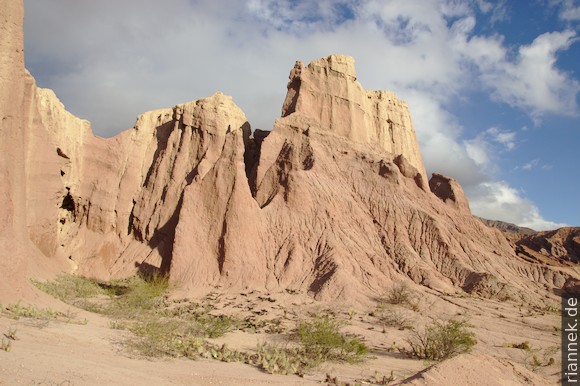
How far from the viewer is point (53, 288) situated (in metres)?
16.9

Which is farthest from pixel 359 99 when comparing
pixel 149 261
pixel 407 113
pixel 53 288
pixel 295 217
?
pixel 53 288

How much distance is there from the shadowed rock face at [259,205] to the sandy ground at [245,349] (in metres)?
4.13

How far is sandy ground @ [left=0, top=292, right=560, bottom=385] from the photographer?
5848 millimetres

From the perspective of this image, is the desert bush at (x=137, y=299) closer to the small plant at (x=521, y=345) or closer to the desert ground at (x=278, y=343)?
the desert ground at (x=278, y=343)

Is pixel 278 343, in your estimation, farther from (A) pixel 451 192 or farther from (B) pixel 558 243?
(B) pixel 558 243

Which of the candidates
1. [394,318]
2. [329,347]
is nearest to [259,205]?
[394,318]

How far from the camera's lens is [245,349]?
435 inches

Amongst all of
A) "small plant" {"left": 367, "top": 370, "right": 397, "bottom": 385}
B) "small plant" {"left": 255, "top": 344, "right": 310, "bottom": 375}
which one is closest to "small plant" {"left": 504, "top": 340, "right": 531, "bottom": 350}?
"small plant" {"left": 367, "top": 370, "right": 397, "bottom": 385}

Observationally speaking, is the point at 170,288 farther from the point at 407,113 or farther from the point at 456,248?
the point at 407,113

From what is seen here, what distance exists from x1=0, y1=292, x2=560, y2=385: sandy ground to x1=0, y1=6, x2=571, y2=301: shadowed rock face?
413 centimetres

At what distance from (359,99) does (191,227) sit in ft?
60.2

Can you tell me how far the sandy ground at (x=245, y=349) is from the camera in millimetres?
5848

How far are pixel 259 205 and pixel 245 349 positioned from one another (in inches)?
636

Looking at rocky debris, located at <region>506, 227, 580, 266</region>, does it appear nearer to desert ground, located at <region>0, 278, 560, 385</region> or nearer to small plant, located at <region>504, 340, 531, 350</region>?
desert ground, located at <region>0, 278, 560, 385</region>
